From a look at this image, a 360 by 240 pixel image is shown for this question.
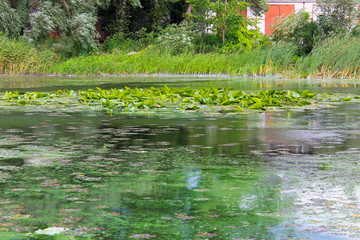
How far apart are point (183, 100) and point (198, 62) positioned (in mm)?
14072

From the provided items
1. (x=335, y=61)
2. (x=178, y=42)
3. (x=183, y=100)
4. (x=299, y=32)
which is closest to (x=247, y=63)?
(x=335, y=61)

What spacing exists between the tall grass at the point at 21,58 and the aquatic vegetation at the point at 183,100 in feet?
41.6

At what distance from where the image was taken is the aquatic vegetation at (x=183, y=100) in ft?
30.5

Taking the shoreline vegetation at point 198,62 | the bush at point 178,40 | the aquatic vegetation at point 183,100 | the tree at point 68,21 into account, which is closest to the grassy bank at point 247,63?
the shoreline vegetation at point 198,62

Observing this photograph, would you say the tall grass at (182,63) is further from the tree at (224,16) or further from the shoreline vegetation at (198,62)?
the tree at (224,16)

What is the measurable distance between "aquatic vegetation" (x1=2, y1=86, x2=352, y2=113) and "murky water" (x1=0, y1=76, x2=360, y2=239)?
2322 mm

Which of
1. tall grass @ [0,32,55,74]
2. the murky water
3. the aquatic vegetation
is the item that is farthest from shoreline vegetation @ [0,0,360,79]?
the murky water

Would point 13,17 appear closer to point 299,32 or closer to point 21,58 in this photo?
point 21,58

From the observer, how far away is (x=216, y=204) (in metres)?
3.31

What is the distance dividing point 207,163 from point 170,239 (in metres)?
1.86

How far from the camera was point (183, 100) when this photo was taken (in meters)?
9.91

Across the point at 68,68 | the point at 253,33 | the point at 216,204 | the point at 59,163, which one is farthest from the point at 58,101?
the point at 253,33

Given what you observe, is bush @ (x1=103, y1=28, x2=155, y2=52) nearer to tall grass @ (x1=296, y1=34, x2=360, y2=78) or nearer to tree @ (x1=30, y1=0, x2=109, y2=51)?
tree @ (x1=30, y1=0, x2=109, y2=51)

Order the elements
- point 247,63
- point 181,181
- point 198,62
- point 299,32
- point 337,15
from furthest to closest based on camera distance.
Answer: point 299,32, point 337,15, point 198,62, point 247,63, point 181,181
